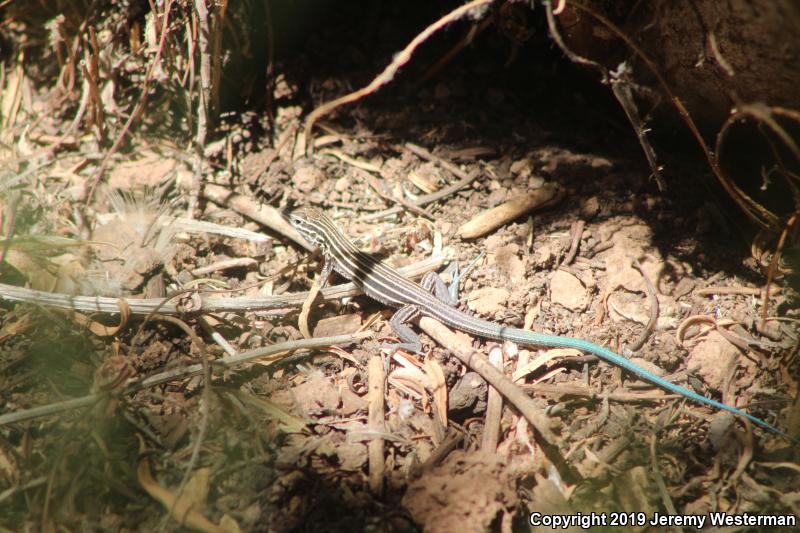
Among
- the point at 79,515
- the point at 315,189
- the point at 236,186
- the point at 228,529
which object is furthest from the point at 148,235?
the point at 228,529

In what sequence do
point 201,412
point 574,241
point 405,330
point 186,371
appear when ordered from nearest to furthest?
1. point 201,412
2. point 186,371
3. point 405,330
4. point 574,241

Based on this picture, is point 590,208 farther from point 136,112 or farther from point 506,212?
point 136,112

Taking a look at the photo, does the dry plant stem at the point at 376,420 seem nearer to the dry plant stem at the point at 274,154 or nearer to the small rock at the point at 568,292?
the small rock at the point at 568,292

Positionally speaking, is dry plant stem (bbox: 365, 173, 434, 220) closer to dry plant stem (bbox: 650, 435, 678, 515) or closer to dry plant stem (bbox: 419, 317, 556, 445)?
dry plant stem (bbox: 419, 317, 556, 445)

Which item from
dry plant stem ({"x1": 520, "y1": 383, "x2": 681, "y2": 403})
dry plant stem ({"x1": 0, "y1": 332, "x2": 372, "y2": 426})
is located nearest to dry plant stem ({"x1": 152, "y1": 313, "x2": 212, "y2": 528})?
dry plant stem ({"x1": 0, "y1": 332, "x2": 372, "y2": 426})

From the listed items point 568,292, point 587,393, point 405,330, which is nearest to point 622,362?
point 587,393

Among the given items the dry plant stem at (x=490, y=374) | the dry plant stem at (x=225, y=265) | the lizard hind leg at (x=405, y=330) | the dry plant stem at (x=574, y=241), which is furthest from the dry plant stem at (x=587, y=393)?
the dry plant stem at (x=225, y=265)

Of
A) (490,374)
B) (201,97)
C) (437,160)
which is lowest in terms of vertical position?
(490,374)
